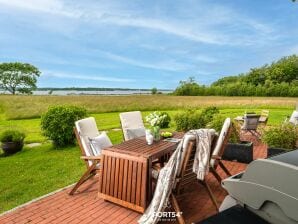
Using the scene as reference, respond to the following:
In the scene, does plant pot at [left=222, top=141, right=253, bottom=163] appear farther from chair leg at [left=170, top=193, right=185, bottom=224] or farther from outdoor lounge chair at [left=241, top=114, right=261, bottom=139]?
chair leg at [left=170, top=193, right=185, bottom=224]

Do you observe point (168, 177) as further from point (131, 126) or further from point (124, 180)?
point (131, 126)

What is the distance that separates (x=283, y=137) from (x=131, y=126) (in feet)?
9.83

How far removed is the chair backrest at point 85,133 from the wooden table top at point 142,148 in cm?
64

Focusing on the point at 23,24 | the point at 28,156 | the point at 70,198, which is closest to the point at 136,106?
the point at 23,24

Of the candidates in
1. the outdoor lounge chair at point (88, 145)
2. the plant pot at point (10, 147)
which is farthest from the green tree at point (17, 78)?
the outdoor lounge chair at point (88, 145)

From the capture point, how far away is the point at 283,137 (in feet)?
16.8

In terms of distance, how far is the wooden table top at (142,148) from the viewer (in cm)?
348

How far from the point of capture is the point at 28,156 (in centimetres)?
665

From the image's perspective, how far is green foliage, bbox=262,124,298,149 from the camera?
5.09 m

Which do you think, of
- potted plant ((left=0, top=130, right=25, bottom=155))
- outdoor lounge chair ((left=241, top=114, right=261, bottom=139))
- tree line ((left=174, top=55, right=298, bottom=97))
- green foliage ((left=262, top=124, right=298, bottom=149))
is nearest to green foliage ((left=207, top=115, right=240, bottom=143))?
green foliage ((left=262, top=124, right=298, bottom=149))

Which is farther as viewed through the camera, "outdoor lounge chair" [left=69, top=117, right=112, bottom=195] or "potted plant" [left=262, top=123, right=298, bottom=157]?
"potted plant" [left=262, top=123, right=298, bottom=157]

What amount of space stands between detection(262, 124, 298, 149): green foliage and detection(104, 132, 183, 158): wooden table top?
2.24 m

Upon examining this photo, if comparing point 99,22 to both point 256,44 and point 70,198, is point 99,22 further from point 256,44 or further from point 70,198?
point 256,44

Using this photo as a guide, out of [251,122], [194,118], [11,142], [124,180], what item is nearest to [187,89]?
[251,122]
